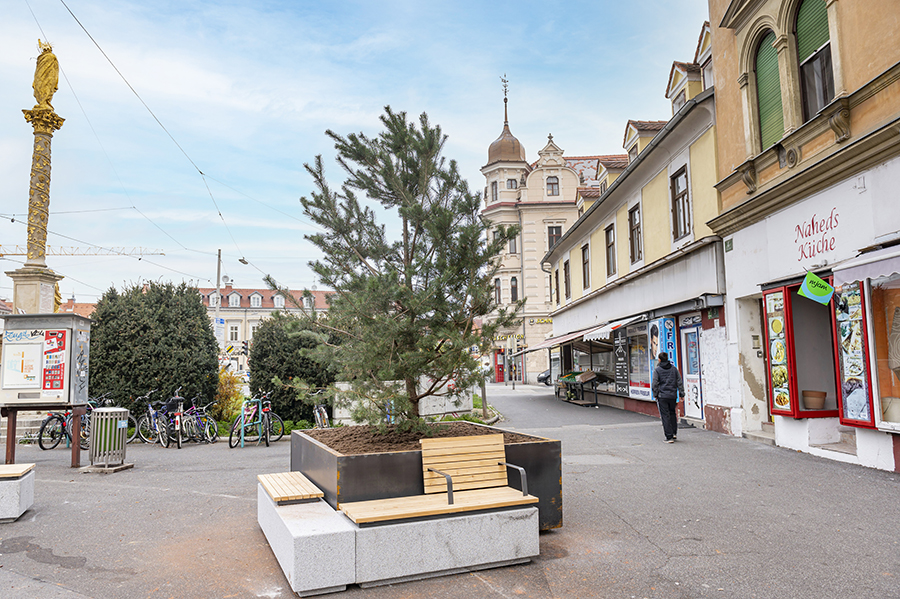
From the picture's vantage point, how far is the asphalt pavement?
4.47 m

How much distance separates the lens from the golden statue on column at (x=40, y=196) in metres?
14.7

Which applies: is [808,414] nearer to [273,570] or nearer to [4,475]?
[273,570]

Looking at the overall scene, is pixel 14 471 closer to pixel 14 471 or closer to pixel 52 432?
pixel 14 471

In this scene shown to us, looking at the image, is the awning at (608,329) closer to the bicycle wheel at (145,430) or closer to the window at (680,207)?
the window at (680,207)

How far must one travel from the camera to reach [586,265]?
86.3ft

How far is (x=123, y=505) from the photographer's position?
24.7 ft

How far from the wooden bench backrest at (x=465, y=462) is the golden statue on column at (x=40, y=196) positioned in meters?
13.3

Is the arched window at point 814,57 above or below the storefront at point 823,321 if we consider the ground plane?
above

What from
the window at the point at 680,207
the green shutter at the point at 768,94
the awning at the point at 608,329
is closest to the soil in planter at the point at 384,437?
the green shutter at the point at 768,94

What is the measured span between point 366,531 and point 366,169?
13.4 feet

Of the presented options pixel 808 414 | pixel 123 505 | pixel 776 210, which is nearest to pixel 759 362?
pixel 808 414

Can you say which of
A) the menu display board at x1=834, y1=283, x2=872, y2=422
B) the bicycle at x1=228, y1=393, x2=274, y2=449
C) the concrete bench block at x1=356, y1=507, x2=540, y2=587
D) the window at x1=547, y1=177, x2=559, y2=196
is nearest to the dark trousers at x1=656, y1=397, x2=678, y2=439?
the menu display board at x1=834, y1=283, x2=872, y2=422

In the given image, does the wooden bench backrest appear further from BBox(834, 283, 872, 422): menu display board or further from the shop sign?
the shop sign

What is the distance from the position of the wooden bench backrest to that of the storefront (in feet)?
18.6
